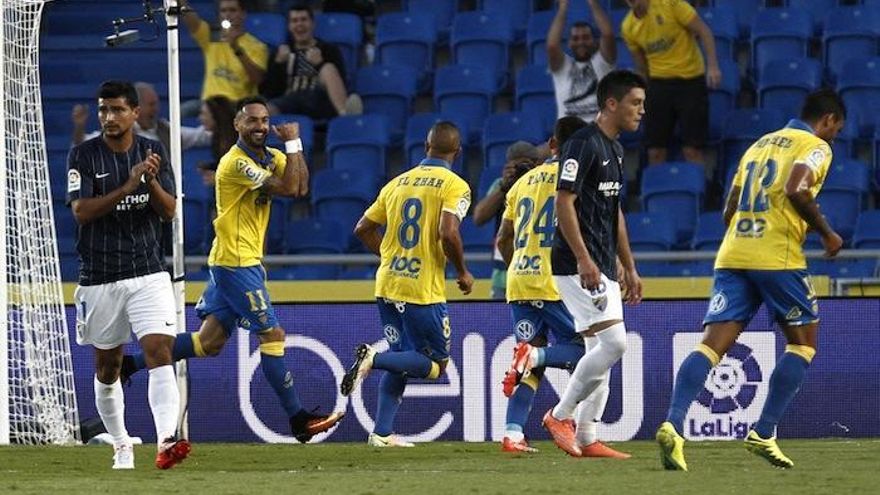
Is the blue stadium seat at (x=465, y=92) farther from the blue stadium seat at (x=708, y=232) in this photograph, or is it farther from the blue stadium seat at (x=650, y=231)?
the blue stadium seat at (x=708, y=232)

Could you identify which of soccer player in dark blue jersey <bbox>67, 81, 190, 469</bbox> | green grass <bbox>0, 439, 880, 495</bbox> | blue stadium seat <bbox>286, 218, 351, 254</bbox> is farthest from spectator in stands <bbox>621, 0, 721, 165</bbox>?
soccer player in dark blue jersey <bbox>67, 81, 190, 469</bbox>

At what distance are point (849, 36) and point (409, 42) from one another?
4.14m

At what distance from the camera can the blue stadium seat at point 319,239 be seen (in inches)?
685

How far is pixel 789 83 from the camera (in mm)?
18109

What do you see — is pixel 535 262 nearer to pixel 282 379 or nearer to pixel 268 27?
pixel 282 379

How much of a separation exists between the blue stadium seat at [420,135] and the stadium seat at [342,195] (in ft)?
1.45

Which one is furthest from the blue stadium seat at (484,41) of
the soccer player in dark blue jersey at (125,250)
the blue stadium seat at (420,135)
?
the soccer player in dark blue jersey at (125,250)

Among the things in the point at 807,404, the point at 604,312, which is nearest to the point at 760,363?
the point at 807,404

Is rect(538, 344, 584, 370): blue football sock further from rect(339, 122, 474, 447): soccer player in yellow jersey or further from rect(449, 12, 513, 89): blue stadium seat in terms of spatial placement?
rect(449, 12, 513, 89): blue stadium seat

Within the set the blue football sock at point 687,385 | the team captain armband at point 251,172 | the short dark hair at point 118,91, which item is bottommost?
the blue football sock at point 687,385

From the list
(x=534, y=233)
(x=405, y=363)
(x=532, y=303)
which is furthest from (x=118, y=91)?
(x=532, y=303)

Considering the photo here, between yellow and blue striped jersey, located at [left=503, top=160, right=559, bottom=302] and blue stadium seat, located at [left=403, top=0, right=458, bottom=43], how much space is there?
7638 mm

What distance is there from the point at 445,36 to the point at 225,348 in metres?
6.29

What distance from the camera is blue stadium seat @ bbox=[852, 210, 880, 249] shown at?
53.8 ft
